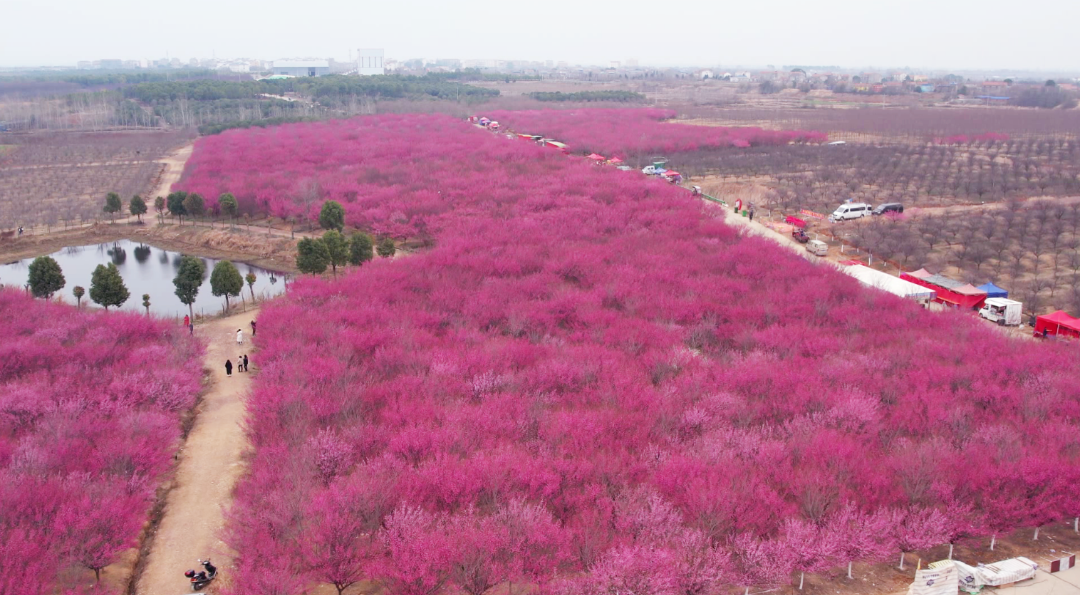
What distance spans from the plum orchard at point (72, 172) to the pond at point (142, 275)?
4893 mm

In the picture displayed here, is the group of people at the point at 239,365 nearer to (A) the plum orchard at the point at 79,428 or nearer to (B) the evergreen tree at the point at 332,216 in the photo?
(A) the plum orchard at the point at 79,428

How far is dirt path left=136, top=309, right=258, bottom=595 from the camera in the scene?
39.8 ft

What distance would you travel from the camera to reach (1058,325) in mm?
21172

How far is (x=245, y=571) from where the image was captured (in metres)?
10.4

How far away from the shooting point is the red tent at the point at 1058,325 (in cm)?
2088

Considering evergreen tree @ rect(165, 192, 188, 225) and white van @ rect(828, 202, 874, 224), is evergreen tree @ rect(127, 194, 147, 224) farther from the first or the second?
white van @ rect(828, 202, 874, 224)

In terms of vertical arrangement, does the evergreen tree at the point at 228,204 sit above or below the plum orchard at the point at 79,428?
above

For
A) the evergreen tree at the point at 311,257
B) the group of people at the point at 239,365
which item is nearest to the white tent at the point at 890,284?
the evergreen tree at the point at 311,257

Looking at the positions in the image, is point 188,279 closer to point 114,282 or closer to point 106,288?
point 114,282

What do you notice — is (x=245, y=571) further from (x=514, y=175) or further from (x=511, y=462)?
(x=514, y=175)

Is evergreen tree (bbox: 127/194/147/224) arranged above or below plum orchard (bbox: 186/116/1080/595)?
above

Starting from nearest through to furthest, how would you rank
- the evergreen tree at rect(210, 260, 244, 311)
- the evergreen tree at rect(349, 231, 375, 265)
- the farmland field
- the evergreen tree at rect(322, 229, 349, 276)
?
the evergreen tree at rect(210, 260, 244, 311) → the farmland field → the evergreen tree at rect(322, 229, 349, 276) → the evergreen tree at rect(349, 231, 375, 265)

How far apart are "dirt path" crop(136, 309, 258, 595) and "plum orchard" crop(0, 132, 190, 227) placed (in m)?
25.9

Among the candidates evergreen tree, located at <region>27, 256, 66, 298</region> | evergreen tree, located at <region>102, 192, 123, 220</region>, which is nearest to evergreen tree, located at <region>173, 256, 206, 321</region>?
evergreen tree, located at <region>27, 256, 66, 298</region>
